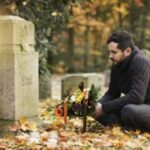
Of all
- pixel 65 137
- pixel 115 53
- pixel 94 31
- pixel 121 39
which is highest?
pixel 121 39

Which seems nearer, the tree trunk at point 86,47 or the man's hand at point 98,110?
the man's hand at point 98,110

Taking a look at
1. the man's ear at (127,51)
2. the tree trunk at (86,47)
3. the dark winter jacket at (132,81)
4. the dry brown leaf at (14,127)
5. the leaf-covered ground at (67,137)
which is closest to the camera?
the leaf-covered ground at (67,137)

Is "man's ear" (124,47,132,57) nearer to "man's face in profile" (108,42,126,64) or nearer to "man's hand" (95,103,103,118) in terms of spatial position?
"man's face in profile" (108,42,126,64)

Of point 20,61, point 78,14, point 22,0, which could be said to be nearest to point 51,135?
point 20,61

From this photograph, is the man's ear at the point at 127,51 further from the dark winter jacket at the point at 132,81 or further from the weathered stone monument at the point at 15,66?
the weathered stone monument at the point at 15,66

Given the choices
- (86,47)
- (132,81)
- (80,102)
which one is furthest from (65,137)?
(86,47)

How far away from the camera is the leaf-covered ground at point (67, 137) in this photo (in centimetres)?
670

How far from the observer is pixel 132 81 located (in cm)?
773

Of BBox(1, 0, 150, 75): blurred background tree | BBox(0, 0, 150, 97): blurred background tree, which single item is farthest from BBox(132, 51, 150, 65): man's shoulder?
BBox(1, 0, 150, 75): blurred background tree

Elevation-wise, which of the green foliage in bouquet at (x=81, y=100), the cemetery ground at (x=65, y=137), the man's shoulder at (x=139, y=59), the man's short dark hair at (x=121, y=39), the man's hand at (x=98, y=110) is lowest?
the cemetery ground at (x=65, y=137)

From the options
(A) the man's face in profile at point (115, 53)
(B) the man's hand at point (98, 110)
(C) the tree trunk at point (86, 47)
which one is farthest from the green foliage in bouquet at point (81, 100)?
(C) the tree trunk at point (86, 47)

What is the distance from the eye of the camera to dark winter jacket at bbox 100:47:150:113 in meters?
7.68

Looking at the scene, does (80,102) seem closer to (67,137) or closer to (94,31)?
(67,137)

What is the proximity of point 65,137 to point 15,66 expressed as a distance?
3.86 feet
